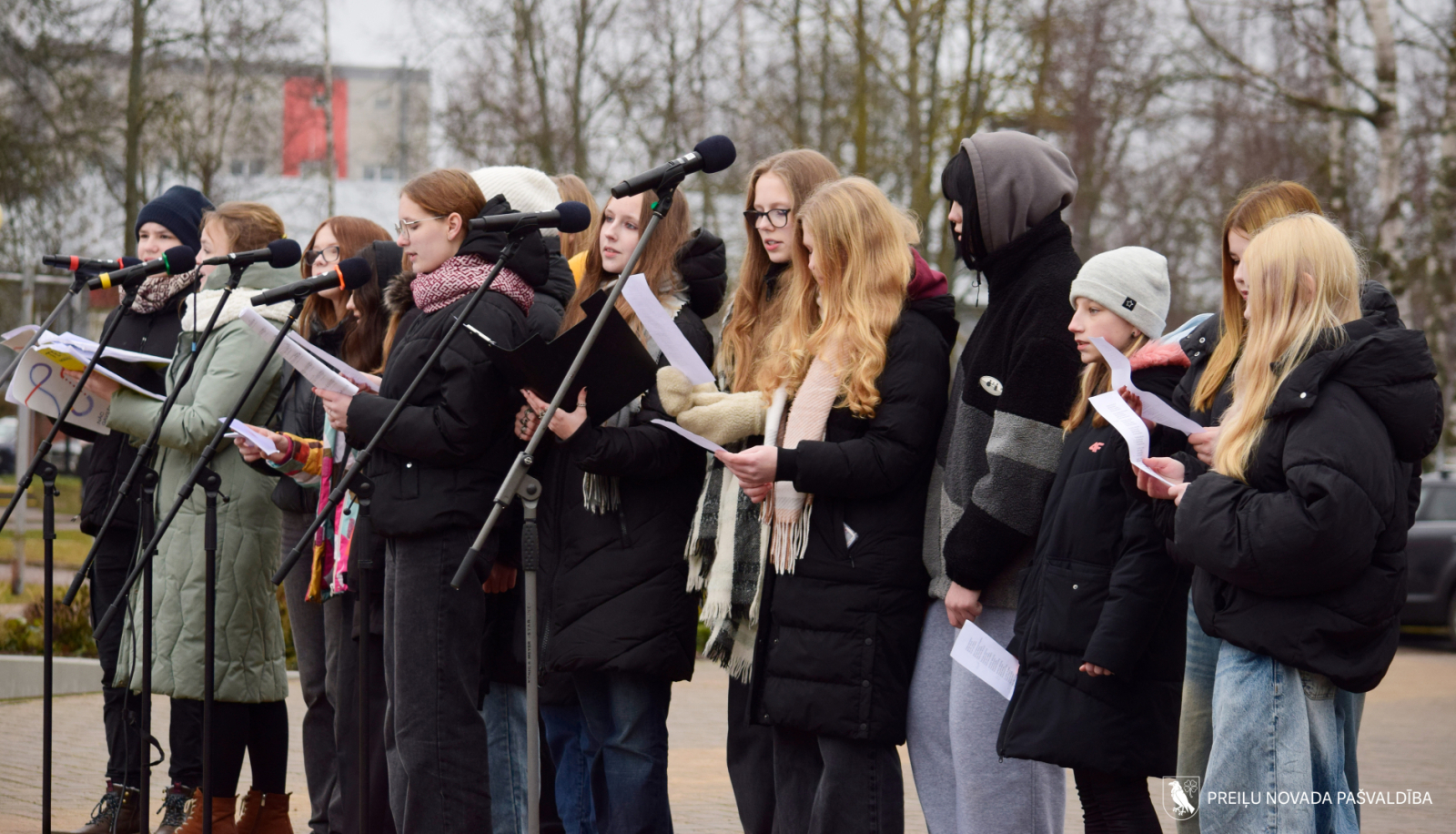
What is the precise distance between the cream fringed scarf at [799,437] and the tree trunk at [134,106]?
18820 millimetres

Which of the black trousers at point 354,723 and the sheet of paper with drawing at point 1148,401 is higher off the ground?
the sheet of paper with drawing at point 1148,401

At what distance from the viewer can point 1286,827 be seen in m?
3.29

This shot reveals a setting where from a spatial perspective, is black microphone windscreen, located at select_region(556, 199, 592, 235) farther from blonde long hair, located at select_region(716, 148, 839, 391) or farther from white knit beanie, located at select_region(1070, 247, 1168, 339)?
white knit beanie, located at select_region(1070, 247, 1168, 339)

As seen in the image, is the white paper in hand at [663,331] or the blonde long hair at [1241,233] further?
the blonde long hair at [1241,233]

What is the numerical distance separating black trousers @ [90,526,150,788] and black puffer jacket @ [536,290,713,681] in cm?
217

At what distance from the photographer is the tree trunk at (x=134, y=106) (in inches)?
821

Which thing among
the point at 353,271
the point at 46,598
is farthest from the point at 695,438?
the point at 46,598

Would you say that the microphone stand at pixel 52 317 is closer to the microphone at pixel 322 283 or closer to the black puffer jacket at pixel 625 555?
the microphone at pixel 322 283

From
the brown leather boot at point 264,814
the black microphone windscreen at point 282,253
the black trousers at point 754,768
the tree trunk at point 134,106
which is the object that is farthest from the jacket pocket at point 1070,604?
the tree trunk at point 134,106

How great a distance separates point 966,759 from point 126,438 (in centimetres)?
359

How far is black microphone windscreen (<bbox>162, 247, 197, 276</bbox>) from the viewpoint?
4.91 metres

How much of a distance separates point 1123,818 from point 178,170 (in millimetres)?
23731

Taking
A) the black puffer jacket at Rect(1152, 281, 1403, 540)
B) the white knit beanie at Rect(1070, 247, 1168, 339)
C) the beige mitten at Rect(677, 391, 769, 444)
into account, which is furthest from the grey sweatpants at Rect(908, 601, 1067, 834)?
the white knit beanie at Rect(1070, 247, 1168, 339)

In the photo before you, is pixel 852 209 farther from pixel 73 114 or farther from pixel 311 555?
pixel 73 114
